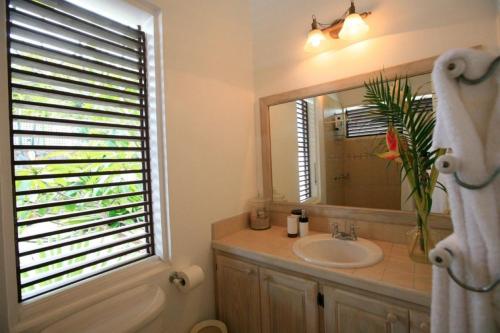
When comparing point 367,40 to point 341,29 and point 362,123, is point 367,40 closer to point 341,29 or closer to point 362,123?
point 341,29

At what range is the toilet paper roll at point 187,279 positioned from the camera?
118cm

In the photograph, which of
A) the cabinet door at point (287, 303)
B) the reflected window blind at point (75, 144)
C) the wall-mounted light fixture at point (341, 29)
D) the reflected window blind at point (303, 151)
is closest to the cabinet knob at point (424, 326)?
the cabinet door at point (287, 303)

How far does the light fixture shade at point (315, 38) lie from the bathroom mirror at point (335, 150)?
11.2 inches

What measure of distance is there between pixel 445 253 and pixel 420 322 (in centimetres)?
53

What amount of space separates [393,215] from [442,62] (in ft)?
3.24

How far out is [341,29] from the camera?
1351mm

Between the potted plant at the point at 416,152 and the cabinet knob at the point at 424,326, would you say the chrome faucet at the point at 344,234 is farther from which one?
the cabinet knob at the point at 424,326

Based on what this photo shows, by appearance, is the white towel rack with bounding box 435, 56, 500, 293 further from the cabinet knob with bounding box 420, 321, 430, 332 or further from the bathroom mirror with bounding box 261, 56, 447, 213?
the bathroom mirror with bounding box 261, 56, 447, 213

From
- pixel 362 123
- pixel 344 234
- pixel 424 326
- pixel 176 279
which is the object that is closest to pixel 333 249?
pixel 344 234

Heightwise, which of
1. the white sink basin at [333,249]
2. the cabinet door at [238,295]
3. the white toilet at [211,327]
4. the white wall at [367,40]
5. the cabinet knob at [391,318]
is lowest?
the white toilet at [211,327]

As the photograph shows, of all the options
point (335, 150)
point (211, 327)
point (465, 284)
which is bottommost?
point (211, 327)

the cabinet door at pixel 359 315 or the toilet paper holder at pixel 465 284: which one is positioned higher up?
the toilet paper holder at pixel 465 284

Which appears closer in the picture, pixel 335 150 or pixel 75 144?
pixel 75 144

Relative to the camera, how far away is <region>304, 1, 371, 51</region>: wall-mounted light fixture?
1.29 metres
